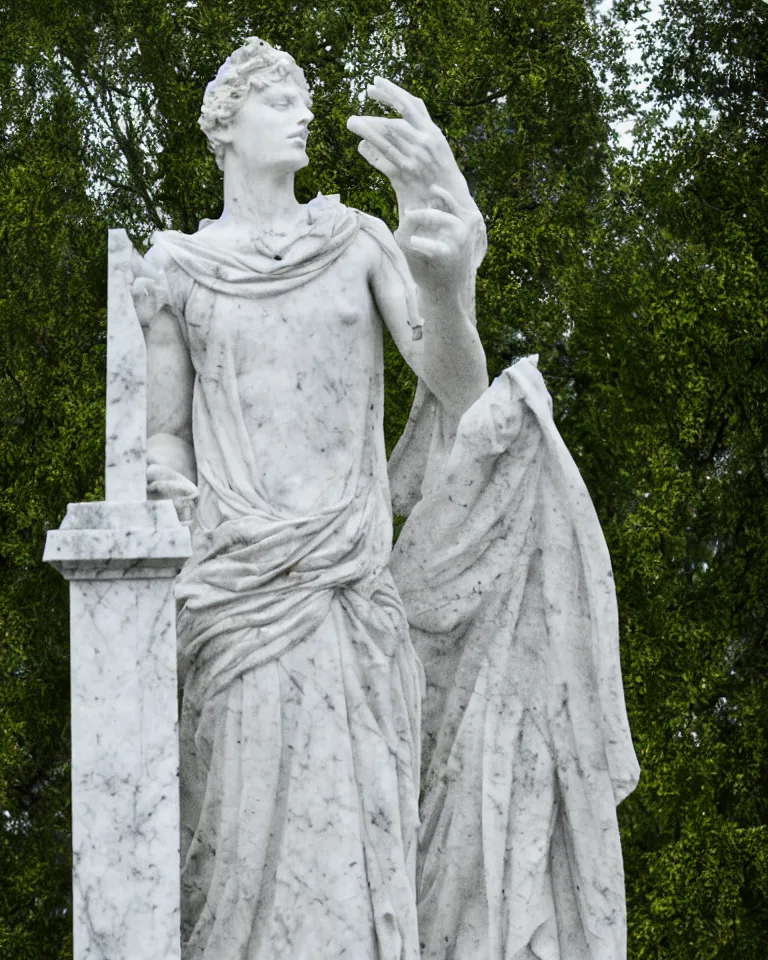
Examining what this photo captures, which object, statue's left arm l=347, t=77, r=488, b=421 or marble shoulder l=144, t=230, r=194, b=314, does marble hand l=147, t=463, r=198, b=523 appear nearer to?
marble shoulder l=144, t=230, r=194, b=314

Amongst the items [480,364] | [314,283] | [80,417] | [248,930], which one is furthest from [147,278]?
[80,417]

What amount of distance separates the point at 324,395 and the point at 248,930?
1681mm

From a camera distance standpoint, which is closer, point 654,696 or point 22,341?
point 654,696

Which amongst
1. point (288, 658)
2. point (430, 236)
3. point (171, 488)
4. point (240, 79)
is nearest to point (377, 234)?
point (430, 236)

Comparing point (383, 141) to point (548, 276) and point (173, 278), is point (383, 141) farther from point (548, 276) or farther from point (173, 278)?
point (548, 276)

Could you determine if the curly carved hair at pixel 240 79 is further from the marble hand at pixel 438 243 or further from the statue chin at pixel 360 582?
the marble hand at pixel 438 243

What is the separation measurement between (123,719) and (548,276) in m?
11.2

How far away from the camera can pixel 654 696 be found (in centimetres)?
1634

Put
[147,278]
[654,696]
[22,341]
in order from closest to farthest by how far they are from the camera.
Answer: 1. [147,278]
2. [654,696]
3. [22,341]

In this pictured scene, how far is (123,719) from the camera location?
6.93 m

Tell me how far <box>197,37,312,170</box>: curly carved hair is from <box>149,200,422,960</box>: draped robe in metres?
0.43

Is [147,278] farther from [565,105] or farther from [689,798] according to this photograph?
[565,105]

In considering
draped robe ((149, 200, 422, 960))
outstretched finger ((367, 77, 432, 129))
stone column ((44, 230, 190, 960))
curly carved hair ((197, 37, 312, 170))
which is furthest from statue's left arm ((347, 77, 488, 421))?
stone column ((44, 230, 190, 960))

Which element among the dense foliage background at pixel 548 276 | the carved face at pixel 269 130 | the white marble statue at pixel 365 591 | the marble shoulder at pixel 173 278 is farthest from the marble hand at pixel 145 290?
the dense foliage background at pixel 548 276
